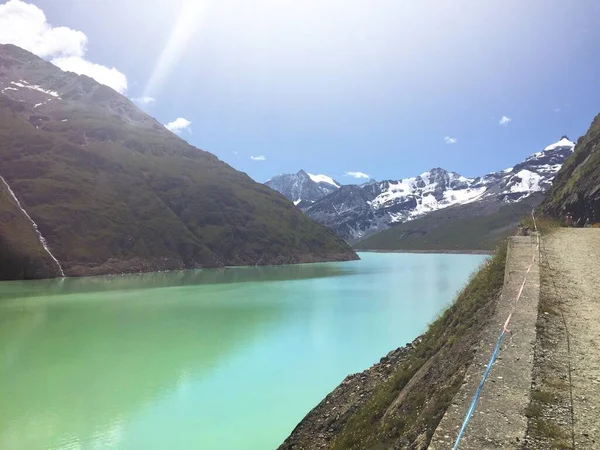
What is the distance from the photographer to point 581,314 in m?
11.3

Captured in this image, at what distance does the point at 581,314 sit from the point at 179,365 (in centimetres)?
2389

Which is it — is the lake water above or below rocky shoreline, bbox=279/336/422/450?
below

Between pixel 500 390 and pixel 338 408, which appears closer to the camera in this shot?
pixel 500 390

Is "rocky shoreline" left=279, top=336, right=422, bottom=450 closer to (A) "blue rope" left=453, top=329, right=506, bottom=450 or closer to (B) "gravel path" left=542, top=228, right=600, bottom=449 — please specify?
(A) "blue rope" left=453, top=329, right=506, bottom=450

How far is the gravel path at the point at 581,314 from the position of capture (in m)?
6.48

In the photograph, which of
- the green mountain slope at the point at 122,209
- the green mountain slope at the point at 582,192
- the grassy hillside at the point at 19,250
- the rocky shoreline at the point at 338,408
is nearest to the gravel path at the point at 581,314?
the rocky shoreline at the point at 338,408

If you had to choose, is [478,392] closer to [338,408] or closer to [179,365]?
[338,408]

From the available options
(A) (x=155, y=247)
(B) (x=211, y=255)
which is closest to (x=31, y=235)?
(A) (x=155, y=247)

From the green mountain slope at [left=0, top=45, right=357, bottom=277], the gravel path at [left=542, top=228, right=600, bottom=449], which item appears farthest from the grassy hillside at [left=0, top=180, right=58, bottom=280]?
the gravel path at [left=542, top=228, right=600, bottom=449]

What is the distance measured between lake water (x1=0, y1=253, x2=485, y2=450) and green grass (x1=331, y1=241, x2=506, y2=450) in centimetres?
700

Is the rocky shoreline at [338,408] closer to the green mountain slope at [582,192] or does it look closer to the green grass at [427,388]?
the green grass at [427,388]

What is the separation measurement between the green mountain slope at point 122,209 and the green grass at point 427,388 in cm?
10853

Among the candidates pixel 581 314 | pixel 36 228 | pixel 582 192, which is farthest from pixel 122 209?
pixel 581 314

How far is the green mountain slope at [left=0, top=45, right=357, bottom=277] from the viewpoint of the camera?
117125 millimetres
